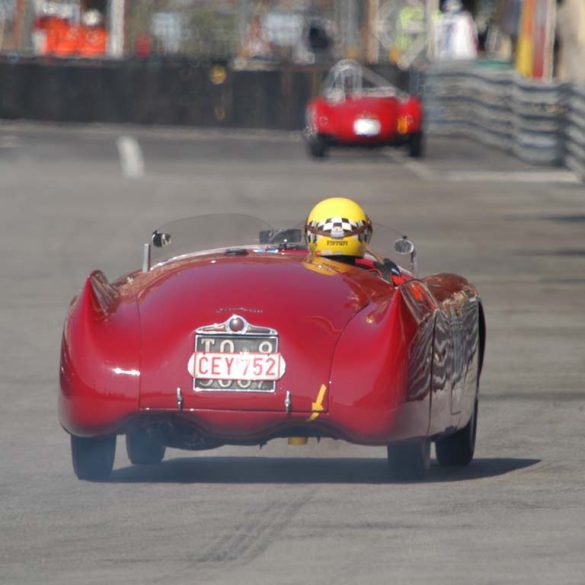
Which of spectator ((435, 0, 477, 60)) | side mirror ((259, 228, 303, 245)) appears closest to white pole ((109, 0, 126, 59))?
spectator ((435, 0, 477, 60))

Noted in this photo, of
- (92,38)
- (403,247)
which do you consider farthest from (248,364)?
(92,38)

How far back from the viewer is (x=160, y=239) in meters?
8.93

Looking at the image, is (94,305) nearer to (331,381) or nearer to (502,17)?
(331,381)

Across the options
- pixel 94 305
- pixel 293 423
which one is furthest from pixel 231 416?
pixel 94 305

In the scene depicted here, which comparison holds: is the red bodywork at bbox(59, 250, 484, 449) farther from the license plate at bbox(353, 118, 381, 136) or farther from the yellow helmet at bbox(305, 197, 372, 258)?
the license plate at bbox(353, 118, 381, 136)

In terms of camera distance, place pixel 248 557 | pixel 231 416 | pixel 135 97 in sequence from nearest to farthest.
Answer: pixel 248 557
pixel 231 416
pixel 135 97

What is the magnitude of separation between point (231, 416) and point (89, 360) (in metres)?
0.64

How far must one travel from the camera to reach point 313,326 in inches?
300

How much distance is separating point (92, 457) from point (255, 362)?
0.91 metres

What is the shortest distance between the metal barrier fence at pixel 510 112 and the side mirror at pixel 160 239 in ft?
70.8

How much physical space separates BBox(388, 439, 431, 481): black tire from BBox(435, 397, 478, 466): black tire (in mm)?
535

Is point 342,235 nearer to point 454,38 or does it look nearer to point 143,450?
point 143,450

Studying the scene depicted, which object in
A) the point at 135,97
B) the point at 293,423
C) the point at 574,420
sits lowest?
the point at 135,97

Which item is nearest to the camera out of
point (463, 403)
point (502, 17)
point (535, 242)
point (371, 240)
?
point (463, 403)
